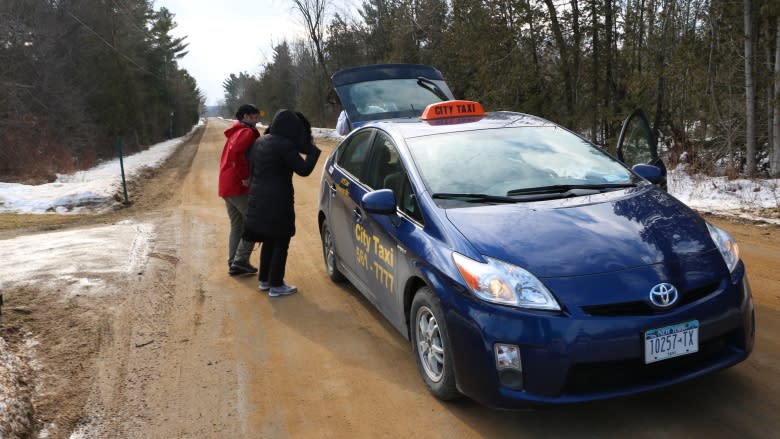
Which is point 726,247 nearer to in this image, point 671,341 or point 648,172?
point 671,341

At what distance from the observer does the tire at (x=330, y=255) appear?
612 cm

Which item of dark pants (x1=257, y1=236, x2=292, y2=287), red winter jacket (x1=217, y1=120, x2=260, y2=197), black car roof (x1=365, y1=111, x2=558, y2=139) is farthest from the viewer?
red winter jacket (x1=217, y1=120, x2=260, y2=197)

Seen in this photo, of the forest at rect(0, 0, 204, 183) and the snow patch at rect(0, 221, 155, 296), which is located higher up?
the forest at rect(0, 0, 204, 183)

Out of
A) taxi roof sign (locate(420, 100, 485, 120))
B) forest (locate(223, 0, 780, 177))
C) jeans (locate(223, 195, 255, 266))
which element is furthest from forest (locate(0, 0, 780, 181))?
taxi roof sign (locate(420, 100, 485, 120))

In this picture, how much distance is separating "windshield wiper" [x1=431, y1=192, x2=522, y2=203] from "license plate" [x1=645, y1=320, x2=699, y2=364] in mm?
1219

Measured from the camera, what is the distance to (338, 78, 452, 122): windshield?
368 inches

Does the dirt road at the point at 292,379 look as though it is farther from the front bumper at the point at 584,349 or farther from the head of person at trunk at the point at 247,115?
the head of person at trunk at the point at 247,115

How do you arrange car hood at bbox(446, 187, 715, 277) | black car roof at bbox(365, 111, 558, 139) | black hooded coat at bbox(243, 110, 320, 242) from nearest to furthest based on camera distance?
1. car hood at bbox(446, 187, 715, 277)
2. black car roof at bbox(365, 111, 558, 139)
3. black hooded coat at bbox(243, 110, 320, 242)

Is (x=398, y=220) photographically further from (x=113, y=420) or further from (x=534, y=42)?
(x=534, y=42)

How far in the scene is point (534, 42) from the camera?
17094mm

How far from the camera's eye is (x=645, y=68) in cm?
1441

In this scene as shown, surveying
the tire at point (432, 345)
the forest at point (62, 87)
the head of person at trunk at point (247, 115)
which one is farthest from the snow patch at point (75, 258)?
the forest at point (62, 87)

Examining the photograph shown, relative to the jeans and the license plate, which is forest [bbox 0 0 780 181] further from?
the license plate

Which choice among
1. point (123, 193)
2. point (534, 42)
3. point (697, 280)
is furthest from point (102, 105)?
point (697, 280)
